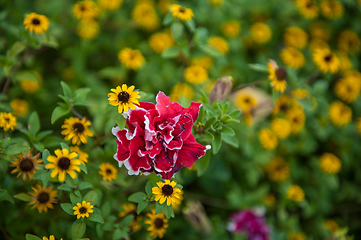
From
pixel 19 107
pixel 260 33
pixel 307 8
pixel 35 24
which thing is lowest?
pixel 19 107

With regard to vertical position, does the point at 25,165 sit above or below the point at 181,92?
above

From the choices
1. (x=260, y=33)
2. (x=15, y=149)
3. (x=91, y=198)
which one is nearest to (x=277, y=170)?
(x=260, y=33)

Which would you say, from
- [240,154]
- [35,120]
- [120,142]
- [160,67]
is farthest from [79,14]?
[240,154]

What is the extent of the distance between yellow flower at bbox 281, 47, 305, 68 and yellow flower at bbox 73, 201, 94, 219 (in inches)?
90.6

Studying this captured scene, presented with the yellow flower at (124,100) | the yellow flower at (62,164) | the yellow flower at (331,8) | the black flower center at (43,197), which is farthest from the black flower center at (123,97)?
the yellow flower at (331,8)

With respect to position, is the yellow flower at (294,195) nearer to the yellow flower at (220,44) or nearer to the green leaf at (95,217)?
the yellow flower at (220,44)

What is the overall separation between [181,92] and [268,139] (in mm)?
→ 854

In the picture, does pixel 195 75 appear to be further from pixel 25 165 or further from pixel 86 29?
pixel 25 165

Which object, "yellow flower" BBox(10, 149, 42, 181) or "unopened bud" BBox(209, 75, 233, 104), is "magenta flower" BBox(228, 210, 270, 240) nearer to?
"unopened bud" BBox(209, 75, 233, 104)

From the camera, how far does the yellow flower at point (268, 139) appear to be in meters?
2.32

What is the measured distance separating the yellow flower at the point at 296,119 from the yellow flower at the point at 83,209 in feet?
6.31

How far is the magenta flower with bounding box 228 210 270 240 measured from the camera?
1.99m

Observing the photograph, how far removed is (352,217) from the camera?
8.55ft

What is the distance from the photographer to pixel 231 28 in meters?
2.72
